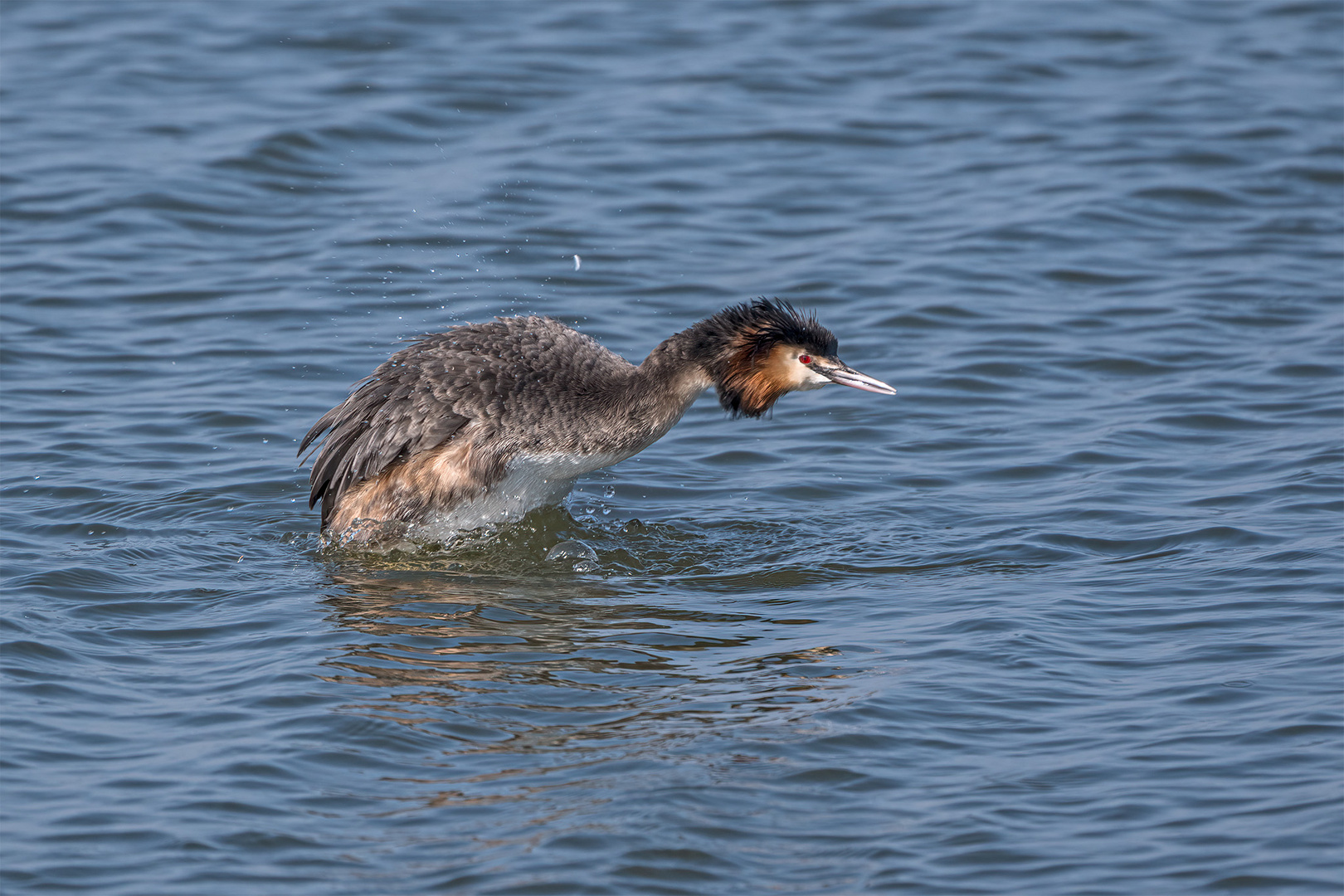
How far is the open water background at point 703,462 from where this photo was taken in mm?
6652

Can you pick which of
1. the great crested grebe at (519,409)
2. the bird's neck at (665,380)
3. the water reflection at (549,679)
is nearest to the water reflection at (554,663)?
the water reflection at (549,679)

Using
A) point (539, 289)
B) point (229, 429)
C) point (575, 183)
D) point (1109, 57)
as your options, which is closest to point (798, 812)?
point (229, 429)

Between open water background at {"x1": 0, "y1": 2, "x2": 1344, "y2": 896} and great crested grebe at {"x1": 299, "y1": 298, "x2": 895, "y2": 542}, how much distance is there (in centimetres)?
36

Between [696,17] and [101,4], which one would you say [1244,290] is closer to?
[696,17]

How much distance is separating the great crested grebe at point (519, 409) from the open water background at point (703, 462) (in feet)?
1.19

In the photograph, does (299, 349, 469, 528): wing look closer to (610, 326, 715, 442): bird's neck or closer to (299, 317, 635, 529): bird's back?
(299, 317, 635, 529): bird's back

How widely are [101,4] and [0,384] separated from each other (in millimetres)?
9095

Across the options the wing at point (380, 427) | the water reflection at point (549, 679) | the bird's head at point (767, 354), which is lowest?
the water reflection at point (549, 679)

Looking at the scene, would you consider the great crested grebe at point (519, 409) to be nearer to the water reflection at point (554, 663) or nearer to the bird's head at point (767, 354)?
the bird's head at point (767, 354)

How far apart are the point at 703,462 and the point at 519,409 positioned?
224 cm

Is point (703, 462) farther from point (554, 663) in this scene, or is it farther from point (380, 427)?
point (554, 663)

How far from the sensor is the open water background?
6652 millimetres

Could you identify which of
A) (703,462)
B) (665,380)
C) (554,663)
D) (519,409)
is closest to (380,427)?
(519,409)

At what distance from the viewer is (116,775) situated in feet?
22.5
